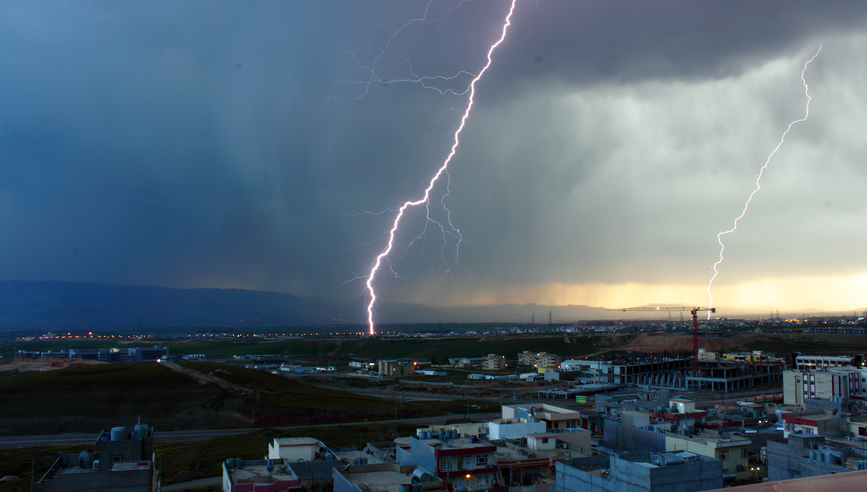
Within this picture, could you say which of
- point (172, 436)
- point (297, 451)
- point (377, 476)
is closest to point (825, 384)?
point (377, 476)

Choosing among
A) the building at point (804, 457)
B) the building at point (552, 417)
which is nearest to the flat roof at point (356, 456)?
the building at point (552, 417)

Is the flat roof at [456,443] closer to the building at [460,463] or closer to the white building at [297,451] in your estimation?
the building at [460,463]

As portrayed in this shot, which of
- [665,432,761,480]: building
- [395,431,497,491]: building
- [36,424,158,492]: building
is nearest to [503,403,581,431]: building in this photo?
[665,432,761,480]: building

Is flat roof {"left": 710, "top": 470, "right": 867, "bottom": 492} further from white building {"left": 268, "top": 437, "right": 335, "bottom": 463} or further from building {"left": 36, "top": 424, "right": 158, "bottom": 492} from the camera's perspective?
white building {"left": 268, "top": 437, "right": 335, "bottom": 463}

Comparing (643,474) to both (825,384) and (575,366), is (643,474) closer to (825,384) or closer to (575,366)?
(825,384)

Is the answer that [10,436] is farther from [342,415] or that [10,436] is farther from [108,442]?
[108,442]

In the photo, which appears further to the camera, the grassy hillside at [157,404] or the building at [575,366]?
the building at [575,366]

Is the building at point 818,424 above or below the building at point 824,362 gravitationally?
above
